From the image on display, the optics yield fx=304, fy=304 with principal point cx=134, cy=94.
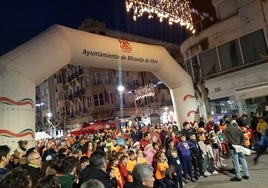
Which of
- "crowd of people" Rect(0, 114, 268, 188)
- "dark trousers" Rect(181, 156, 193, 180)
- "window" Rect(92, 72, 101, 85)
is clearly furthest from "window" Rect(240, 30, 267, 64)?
"window" Rect(92, 72, 101, 85)

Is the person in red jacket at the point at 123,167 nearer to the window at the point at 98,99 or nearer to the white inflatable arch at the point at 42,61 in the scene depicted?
the white inflatable arch at the point at 42,61

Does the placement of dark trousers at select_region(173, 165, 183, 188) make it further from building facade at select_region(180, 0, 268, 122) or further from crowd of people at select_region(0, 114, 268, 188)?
building facade at select_region(180, 0, 268, 122)

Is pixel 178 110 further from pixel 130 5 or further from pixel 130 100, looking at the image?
pixel 130 100

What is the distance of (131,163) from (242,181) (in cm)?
318

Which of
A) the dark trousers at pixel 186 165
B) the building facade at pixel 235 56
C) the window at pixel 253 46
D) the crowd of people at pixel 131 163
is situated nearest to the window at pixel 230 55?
the building facade at pixel 235 56

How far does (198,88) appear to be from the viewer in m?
19.2

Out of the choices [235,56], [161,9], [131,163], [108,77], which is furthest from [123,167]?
[108,77]

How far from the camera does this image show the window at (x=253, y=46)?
18.7m

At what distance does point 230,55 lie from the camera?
2062 centimetres

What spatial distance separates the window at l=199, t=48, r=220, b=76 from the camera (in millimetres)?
21750

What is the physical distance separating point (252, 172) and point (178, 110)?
6.35 meters

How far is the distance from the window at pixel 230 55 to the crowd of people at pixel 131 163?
739 cm

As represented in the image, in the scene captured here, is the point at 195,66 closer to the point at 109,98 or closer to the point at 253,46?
the point at 253,46

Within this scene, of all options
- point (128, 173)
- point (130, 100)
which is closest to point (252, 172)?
point (128, 173)
